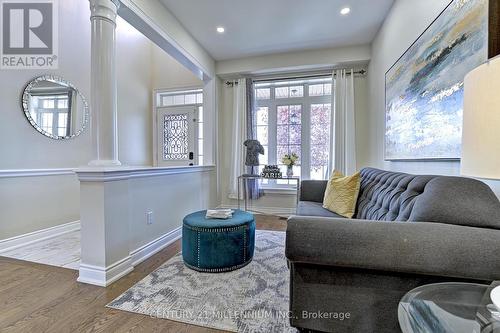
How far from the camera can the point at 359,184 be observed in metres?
2.36

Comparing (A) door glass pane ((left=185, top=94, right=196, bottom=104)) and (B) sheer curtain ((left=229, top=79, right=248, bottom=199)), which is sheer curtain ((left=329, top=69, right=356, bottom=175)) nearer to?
(B) sheer curtain ((left=229, top=79, right=248, bottom=199))

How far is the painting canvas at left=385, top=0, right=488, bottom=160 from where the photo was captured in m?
1.35

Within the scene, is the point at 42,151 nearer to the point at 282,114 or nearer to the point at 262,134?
the point at 262,134

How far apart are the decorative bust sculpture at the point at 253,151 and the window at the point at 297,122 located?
40 centimetres

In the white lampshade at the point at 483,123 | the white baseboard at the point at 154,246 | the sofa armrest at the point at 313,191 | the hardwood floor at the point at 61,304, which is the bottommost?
the hardwood floor at the point at 61,304

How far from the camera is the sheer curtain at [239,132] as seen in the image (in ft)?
14.1

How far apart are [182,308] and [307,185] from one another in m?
2.04

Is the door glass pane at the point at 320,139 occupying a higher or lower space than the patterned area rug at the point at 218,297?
higher

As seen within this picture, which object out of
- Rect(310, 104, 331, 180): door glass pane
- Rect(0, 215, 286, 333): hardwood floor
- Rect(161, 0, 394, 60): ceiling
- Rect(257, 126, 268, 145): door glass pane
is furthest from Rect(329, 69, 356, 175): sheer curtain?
Rect(0, 215, 286, 333): hardwood floor

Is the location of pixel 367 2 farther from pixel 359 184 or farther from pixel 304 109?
pixel 359 184

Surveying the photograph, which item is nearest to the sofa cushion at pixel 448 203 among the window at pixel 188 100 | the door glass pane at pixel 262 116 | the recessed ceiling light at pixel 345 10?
the recessed ceiling light at pixel 345 10

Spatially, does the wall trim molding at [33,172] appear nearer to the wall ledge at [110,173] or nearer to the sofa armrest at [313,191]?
the wall ledge at [110,173]

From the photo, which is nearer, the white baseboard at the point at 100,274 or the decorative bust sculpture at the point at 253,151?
the white baseboard at the point at 100,274

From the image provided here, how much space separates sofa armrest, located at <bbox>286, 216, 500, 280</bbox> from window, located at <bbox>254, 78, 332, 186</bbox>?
10.3ft
